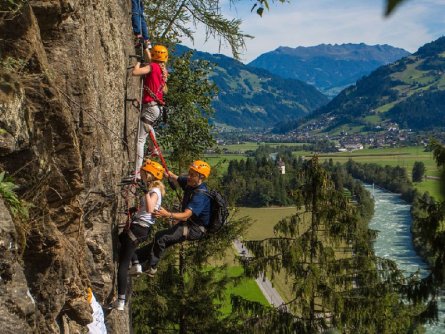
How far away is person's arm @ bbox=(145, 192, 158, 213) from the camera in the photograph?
712 centimetres

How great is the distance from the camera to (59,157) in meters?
5.77

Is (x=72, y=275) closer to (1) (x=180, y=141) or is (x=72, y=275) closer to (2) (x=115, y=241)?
(2) (x=115, y=241)

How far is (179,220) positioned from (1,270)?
11.8 ft

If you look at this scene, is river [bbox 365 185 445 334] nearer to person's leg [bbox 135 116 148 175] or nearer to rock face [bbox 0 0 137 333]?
person's leg [bbox 135 116 148 175]

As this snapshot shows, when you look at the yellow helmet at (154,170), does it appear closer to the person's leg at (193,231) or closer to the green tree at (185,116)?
the person's leg at (193,231)

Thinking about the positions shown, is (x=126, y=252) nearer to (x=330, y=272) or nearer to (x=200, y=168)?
(x=200, y=168)

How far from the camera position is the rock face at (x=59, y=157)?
482 cm

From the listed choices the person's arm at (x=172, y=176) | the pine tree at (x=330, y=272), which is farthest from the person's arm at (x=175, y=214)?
A: the pine tree at (x=330, y=272)

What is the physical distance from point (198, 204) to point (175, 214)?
41 centimetres

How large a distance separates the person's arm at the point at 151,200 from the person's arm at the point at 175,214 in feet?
0.32

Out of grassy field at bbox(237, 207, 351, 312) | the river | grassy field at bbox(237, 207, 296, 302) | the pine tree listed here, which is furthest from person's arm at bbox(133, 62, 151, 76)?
grassy field at bbox(237, 207, 296, 302)

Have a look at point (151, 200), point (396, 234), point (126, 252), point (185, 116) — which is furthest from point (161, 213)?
point (396, 234)

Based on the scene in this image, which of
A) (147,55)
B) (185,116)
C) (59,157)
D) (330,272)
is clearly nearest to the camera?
(59,157)

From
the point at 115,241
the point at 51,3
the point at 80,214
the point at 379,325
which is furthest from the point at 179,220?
the point at 379,325
